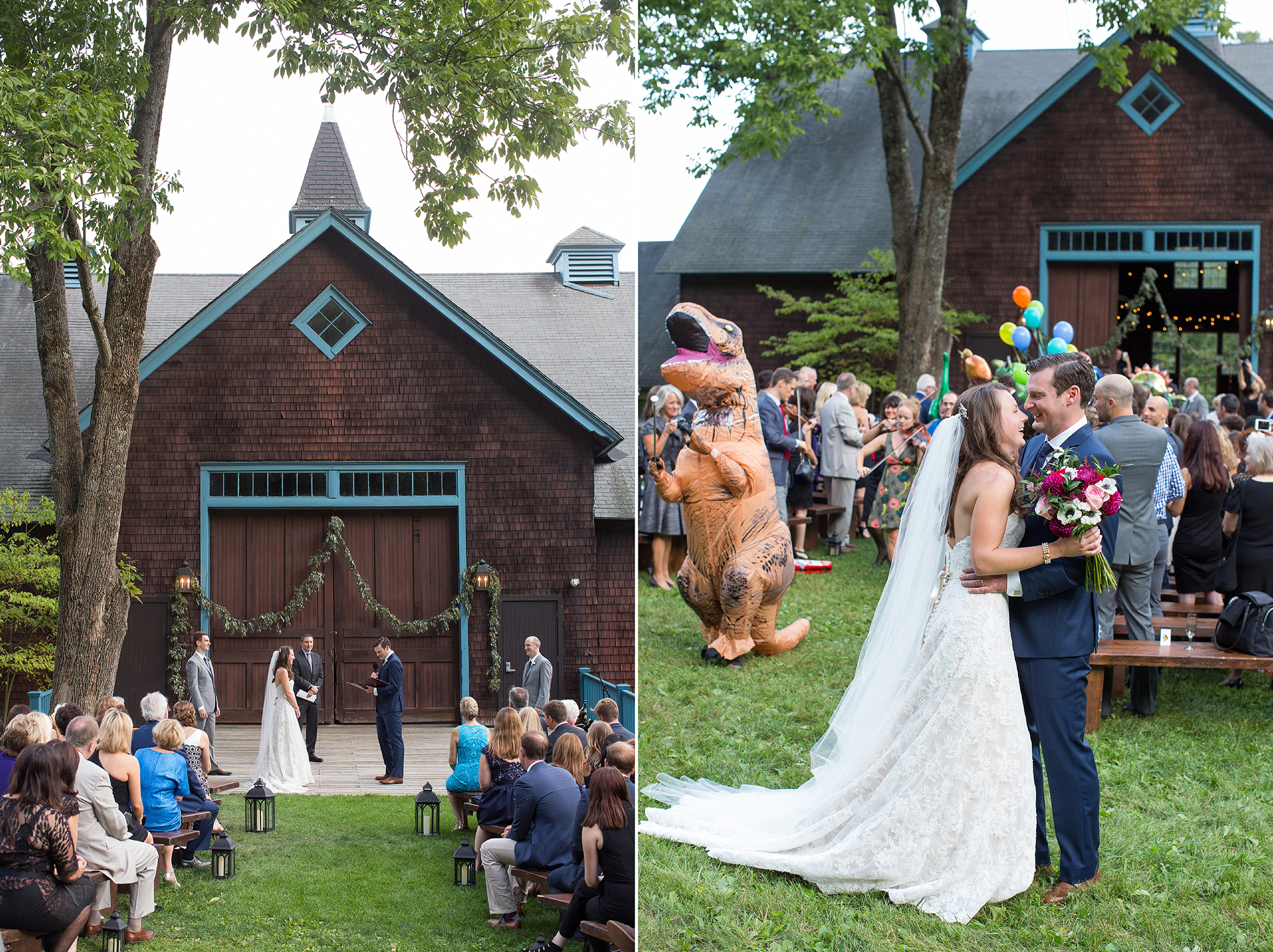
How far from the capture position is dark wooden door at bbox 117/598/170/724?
137 inches

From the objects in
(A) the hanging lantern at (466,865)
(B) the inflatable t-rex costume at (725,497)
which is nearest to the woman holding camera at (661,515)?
(B) the inflatable t-rex costume at (725,497)

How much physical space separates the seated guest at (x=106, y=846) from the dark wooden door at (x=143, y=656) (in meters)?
0.16

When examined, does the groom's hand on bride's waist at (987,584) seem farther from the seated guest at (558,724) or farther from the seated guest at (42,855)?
the seated guest at (42,855)

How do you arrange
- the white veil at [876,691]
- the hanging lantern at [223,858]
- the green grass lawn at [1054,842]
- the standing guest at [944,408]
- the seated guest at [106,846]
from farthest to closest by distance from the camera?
the standing guest at [944,408]
the white veil at [876,691]
the green grass lawn at [1054,842]
the hanging lantern at [223,858]
the seated guest at [106,846]

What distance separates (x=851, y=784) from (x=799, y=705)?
2.53 meters

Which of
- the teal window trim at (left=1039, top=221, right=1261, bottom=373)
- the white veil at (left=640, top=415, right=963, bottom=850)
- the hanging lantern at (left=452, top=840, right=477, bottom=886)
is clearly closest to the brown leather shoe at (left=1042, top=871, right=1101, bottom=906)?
the white veil at (left=640, top=415, right=963, bottom=850)

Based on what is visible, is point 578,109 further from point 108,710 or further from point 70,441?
point 108,710

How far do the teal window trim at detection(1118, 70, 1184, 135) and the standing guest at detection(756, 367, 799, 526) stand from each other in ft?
41.1

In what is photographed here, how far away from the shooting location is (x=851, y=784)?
4688 millimetres

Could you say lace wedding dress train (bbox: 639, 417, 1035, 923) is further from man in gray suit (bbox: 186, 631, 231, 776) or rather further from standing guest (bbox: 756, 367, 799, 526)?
standing guest (bbox: 756, 367, 799, 526)

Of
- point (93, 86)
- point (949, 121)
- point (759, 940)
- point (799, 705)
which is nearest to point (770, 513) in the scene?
point (799, 705)

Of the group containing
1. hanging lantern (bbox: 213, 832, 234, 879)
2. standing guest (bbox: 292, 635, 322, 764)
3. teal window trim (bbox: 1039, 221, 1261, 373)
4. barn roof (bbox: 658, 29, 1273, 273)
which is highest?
barn roof (bbox: 658, 29, 1273, 273)

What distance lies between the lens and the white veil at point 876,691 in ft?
15.7

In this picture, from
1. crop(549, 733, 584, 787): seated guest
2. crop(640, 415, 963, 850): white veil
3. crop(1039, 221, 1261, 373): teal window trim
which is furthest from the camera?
crop(1039, 221, 1261, 373): teal window trim
